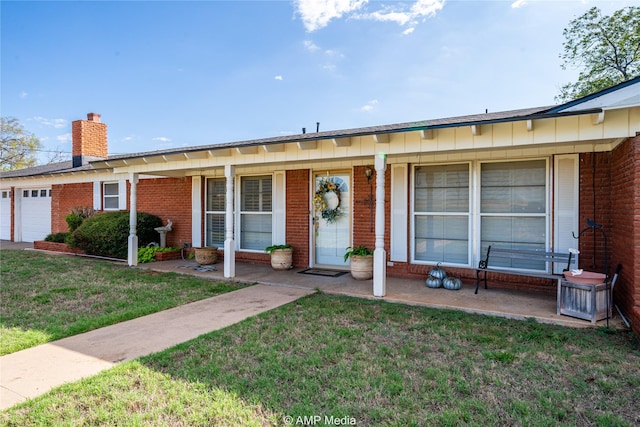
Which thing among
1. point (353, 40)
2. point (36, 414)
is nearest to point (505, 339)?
point (36, 414)

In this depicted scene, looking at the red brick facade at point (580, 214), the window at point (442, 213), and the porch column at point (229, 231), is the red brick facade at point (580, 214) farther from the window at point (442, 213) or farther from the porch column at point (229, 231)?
the porch column at point (229, 231)

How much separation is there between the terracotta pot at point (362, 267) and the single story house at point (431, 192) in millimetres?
514

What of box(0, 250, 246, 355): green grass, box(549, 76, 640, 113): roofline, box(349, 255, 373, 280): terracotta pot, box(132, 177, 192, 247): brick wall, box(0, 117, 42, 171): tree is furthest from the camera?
box(0, 117, 42, 171): tree

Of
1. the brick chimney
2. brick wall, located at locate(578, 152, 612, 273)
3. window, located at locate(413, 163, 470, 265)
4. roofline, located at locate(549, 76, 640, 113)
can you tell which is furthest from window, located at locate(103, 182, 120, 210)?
brick wall, located at locate(578, 152, 612, 273)

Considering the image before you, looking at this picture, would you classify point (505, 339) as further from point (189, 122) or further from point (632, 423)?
point (189, 122)

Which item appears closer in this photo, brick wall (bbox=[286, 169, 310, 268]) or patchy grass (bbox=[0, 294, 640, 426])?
patchy grass (bbox=[0, 294, 640, 426])

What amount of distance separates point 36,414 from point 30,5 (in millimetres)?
11879

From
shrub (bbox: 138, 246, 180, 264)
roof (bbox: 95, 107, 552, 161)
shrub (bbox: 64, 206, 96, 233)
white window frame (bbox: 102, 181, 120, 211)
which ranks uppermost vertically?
roof (bbox: 95, 107, 552, 161)

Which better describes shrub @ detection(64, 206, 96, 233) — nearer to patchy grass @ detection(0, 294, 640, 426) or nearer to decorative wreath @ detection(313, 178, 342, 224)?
decorative wreath @ detection(313, 178, 342, 224)

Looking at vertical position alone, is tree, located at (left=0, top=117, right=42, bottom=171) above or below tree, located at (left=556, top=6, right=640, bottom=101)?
below

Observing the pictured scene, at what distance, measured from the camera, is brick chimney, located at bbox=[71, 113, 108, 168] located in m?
14.1

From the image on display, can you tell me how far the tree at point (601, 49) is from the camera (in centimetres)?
1716

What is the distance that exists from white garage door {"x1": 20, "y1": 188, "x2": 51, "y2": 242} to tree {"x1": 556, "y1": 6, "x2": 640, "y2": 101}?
83.4ft

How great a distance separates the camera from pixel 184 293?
6207 mm
